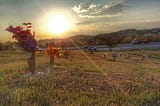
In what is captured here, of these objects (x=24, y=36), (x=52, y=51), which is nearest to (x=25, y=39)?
(x=24, y=36)

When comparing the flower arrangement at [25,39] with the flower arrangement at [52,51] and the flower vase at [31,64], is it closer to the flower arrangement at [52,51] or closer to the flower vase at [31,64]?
the flower vase at [31,64]

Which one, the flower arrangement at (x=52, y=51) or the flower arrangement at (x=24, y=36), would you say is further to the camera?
the flower arrangement at (x=52, y=51)

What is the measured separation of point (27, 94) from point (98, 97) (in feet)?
7.60

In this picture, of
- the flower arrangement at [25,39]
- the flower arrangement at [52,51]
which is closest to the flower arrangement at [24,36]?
the flower arrangement at [25,39]

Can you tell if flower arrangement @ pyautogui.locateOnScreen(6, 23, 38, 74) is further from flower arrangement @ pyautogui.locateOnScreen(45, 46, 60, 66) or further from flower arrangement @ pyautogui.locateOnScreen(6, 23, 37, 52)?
flower arrangement @ pyautogui.locateOnScreen(45, 46, 60, 66)

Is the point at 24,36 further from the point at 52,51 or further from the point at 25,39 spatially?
the point at 52,51

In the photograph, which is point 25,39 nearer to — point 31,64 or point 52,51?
point 31,64

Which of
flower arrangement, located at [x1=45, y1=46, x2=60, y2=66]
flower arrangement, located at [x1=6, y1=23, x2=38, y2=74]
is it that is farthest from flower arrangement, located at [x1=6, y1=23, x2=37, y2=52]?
flower arrangement, located at [x1=45, y1=46, x2=60, y2=66]

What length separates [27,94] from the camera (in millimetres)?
10180

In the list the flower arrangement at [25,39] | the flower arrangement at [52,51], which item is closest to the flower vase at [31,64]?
the flower arrangement at [25,39]

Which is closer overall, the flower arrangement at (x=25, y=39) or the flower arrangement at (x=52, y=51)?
the flower arrangement at (x=25, y=39)

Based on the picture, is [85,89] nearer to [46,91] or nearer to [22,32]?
[46,91]

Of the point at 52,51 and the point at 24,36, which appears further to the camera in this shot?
the point at 52,51

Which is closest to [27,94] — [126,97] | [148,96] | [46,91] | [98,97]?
[46,91]
